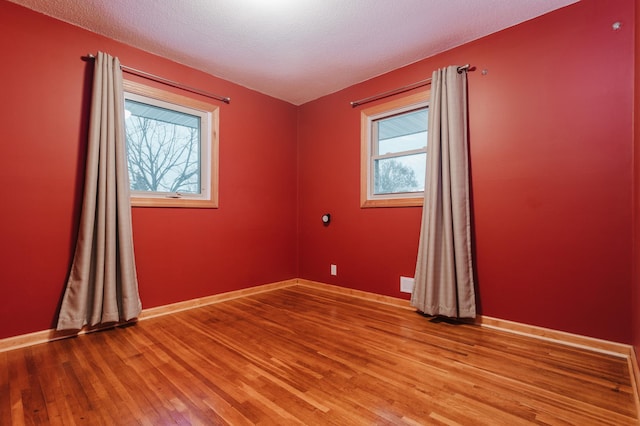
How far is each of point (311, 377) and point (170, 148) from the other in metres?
2.39

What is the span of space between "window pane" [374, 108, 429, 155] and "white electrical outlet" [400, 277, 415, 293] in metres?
1.24

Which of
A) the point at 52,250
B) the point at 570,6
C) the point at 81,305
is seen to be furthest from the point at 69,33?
the point at 570,6

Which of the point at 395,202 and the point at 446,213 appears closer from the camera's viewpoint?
the point at 446,213

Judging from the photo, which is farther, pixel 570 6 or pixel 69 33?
pixel 69 33

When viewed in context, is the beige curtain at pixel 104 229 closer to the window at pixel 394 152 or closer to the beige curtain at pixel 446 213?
the window at pixel 394 152

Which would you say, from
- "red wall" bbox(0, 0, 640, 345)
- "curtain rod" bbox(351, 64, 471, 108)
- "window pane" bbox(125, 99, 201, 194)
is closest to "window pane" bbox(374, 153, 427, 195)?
"red wall" bbox(0, 0, 640, 345)

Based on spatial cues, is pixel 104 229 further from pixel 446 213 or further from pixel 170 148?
pixel 446 213

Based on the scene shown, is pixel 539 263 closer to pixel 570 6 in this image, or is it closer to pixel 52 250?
pixel 570 6

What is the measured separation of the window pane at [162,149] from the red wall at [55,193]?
26cm

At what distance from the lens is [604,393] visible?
1499mm

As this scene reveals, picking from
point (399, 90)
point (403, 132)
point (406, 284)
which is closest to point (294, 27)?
point (399, 90)

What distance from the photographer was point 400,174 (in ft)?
10.2

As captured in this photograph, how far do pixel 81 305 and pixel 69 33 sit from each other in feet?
6.43

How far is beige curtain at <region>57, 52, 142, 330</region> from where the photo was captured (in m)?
2.20
